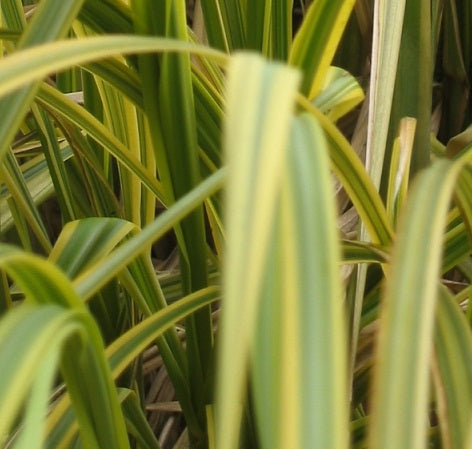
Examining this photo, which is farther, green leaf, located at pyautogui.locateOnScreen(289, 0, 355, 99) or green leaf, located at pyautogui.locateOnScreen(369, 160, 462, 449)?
green leaf, located at pyautogui.locateOnScreen(289, 0, 355, 99)

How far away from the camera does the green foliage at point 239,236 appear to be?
29 cm

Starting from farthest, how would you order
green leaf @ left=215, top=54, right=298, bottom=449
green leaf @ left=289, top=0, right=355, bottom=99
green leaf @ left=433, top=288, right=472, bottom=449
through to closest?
1. green leaf @ left=289, top=0, right=355, bottom=99
2. green leaf @ left=433, top=288, right=472, bottom=449
3. green leaf @ left=215, top=54, right=298, bottom=449

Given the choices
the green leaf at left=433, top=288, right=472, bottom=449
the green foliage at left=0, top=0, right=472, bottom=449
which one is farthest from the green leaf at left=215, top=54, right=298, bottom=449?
the green leaf at left=433, top=288, right=472, bottom=449

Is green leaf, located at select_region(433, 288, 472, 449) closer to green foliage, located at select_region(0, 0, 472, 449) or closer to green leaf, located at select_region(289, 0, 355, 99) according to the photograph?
green foliage, located at select_region(0, 0, 472, 449)

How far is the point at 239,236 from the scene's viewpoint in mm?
254

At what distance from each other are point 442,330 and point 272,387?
15 cm

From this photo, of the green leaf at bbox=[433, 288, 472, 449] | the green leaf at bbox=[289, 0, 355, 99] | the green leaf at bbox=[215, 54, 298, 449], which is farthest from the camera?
the green leaf at bbox=[289, 0, 355, 99]

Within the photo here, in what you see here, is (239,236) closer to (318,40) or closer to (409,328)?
(409,328)

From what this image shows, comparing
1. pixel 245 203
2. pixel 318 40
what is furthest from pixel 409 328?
pixel 318 40

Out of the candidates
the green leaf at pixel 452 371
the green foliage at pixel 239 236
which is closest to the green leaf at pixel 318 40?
the green foliage at pixel 239 236

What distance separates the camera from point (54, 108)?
595 mm

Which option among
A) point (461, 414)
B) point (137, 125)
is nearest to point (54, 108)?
point (137, 125)

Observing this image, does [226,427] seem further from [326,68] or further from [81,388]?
[326,68]

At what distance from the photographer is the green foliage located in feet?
0.95
